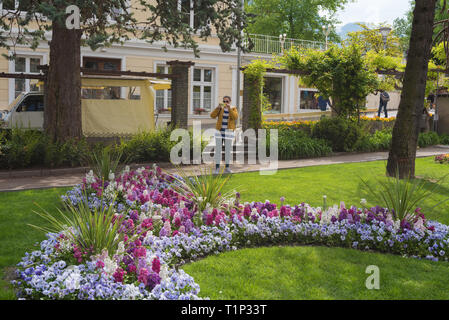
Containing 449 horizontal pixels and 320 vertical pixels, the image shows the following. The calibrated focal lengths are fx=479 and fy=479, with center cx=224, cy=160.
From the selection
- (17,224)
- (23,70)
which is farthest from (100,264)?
(23,70)

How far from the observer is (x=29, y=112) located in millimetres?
14219

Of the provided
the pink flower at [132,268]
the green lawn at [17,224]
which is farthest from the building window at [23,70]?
the pink flower at [132,268]

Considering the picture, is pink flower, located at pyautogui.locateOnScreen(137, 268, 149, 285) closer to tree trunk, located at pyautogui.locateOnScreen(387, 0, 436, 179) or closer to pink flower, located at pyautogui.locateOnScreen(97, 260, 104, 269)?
pink flower, located at pyautogui.locateOnScreen(97, 260, 104, 269)

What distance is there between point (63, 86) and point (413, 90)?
846 centimetres

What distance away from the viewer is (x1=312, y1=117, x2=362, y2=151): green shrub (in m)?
16.9

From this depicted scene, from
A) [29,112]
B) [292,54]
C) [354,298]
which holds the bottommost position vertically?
[354,298]

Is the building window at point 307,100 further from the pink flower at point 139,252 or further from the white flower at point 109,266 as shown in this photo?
the white flower at point 109,266

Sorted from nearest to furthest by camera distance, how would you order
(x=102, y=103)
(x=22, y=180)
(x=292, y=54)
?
1. (x=22, y=180)
2. (x=102, y=103)
3. (x=292, y=54)
